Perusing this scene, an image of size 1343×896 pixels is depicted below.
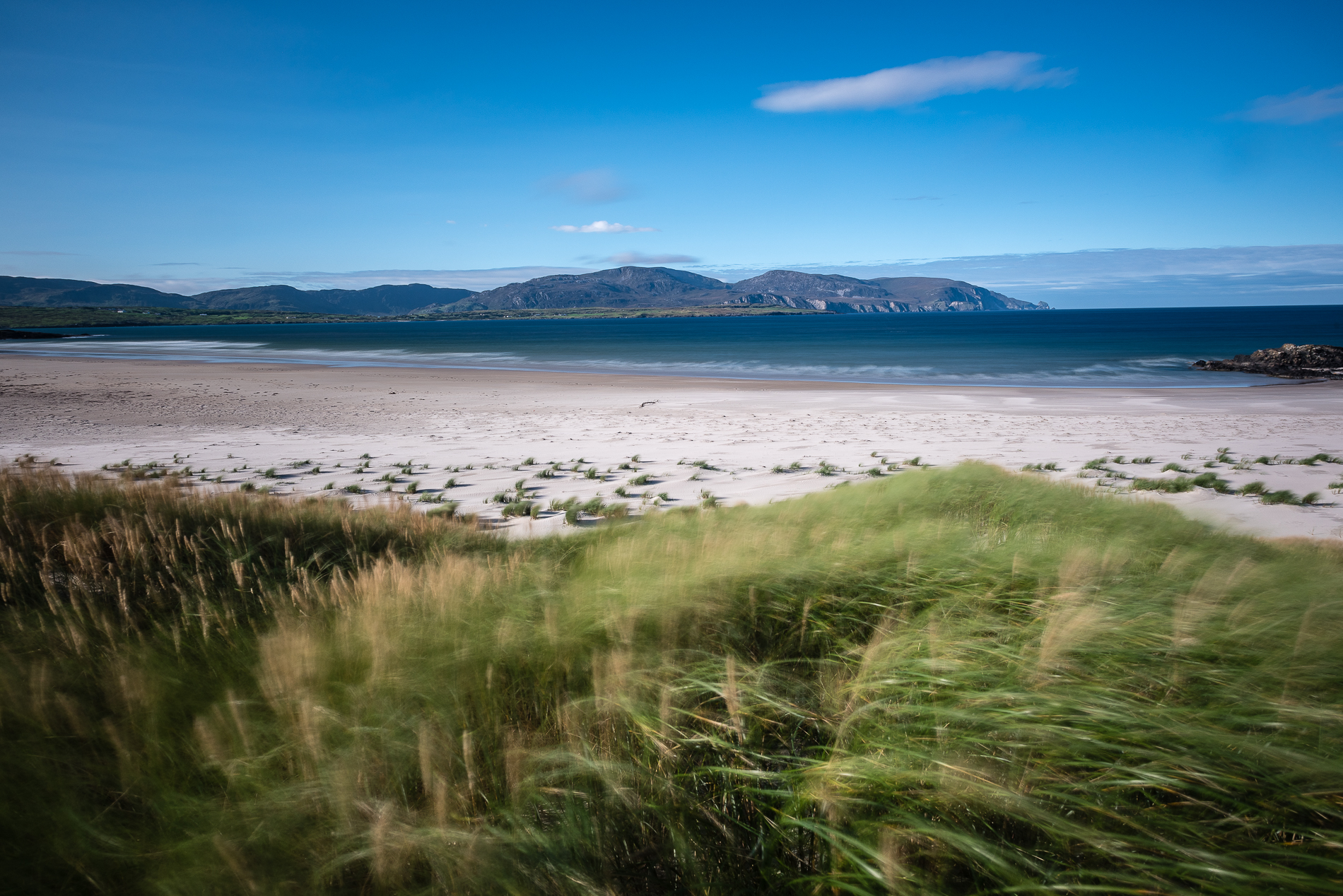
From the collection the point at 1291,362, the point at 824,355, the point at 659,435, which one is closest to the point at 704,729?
the point at 659,435

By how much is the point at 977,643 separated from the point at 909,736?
0.58 m

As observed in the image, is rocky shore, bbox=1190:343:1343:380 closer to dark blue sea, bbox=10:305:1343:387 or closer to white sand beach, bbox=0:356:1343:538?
dark blue sea, bbox=10:305:1343:387

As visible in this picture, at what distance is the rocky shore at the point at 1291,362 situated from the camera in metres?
38.8

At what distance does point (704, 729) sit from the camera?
2.21 meters

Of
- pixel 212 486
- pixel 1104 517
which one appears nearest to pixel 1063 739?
pixel 1104 517

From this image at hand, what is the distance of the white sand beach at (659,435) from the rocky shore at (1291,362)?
27.9 feet

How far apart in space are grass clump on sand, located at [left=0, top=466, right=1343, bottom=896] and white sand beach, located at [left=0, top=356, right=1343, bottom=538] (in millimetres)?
3999

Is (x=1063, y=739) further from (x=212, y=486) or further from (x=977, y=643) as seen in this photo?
(x=212, y=486)

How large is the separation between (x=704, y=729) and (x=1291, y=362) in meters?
53.8

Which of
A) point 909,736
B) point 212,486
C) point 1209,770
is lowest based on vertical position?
point 212,486

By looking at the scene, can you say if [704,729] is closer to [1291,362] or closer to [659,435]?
[659,435]

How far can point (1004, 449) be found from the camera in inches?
567

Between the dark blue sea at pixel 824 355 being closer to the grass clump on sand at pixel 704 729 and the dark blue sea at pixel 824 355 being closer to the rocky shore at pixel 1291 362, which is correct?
the rocky shore at pixel 1291 362

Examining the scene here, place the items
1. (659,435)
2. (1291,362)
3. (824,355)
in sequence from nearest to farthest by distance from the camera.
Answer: (659,435), (1291,362), (824,355)
